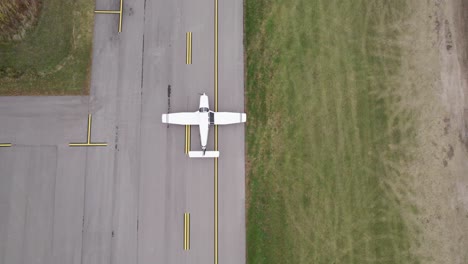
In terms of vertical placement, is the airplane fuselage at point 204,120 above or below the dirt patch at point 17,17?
below

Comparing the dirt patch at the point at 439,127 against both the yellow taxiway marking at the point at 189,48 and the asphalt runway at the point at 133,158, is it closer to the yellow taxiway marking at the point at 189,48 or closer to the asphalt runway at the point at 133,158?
the asphalt runway at the point at 133,158

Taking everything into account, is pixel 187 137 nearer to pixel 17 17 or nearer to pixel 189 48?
pixel 189 48

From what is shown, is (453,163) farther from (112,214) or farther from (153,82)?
(112,214)

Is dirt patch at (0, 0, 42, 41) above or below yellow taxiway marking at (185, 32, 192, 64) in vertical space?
above

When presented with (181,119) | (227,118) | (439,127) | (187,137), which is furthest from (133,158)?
(439,127)

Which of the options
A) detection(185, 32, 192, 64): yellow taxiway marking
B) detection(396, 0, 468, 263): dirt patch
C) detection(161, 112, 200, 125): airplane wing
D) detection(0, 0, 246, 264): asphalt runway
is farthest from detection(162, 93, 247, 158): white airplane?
detection(396, 0, 468, 263): dirt patch

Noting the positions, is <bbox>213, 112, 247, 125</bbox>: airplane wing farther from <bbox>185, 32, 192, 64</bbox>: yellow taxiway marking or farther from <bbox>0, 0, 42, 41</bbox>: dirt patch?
<bbox>0, 0, 42, 41</bbox>: dirt patch

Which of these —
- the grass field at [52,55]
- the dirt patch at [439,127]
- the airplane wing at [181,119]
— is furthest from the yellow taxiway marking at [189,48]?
the dirt patch at [439,127]
